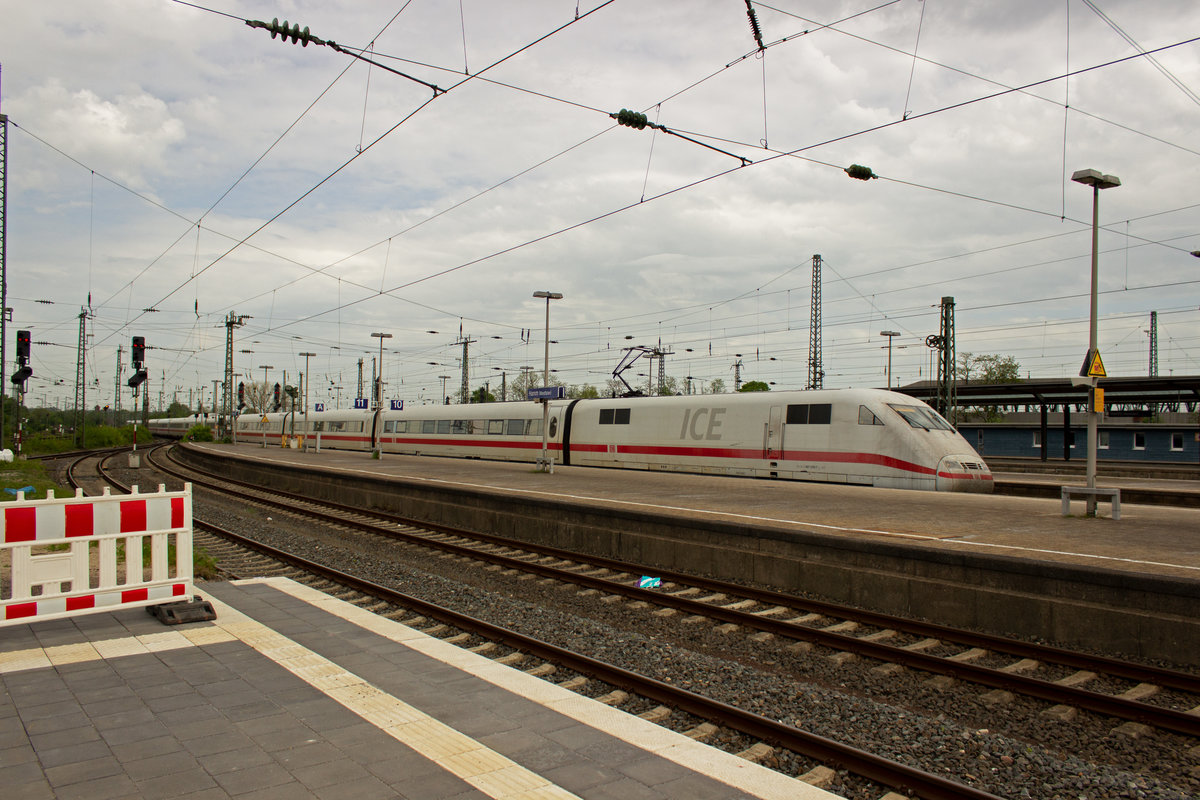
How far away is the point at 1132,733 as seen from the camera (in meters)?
5.33

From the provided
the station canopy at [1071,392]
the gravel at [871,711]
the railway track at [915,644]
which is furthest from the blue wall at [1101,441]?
the gravel at [871,711]

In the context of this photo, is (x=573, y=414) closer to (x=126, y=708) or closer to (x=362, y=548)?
(x=362, y=548)

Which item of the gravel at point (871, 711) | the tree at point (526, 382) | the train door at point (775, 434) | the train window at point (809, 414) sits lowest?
the gravel at point (871, 711)

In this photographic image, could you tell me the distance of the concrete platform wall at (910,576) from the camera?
704 centimetres

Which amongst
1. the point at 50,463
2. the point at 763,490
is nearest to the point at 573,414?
the point at 763,490

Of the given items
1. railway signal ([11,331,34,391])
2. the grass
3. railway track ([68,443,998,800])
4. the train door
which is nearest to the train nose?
the train door

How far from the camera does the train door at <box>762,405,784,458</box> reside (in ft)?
68.4

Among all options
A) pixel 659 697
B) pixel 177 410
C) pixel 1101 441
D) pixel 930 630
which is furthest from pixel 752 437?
pixel 177 410

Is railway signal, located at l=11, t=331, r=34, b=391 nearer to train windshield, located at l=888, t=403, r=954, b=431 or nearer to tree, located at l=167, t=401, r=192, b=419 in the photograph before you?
train windshield, located at l=888, t=403, r=954, b=431

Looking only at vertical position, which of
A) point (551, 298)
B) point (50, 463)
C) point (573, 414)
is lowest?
point (50, 463)

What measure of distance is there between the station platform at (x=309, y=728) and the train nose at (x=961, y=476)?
1480 centimetres

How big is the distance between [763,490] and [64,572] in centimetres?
1428

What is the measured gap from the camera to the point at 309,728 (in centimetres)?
431

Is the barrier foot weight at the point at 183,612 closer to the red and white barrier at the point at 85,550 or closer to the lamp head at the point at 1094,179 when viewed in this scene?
the red and white barrier at the point at 85,550
